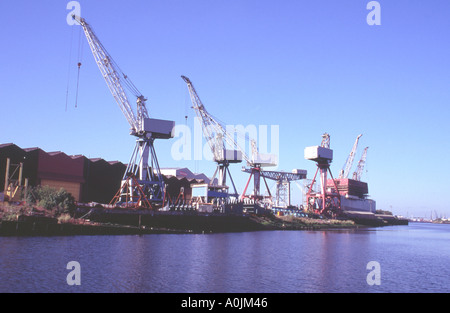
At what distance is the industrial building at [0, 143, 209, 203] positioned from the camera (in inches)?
2886

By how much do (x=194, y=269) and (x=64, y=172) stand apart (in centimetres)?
5782

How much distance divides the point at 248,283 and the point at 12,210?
121 ft

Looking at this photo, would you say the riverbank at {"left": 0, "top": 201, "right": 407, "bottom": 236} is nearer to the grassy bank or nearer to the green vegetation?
the grassy bank

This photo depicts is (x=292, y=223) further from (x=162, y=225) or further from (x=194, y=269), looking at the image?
(x=194, y=269)

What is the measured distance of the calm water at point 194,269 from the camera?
86.9 ft

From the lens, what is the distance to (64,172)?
81812 millimetres

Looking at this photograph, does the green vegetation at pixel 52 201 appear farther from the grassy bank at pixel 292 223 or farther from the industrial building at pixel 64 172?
the grassy bank at pixel 292 223

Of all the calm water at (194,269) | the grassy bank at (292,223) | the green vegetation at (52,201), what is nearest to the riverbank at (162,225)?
the grassy bank at (292,223)

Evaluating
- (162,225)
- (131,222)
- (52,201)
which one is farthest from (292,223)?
(52,201)

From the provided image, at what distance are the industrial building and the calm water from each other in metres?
33.8

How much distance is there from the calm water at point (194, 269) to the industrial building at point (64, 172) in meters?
33.8
